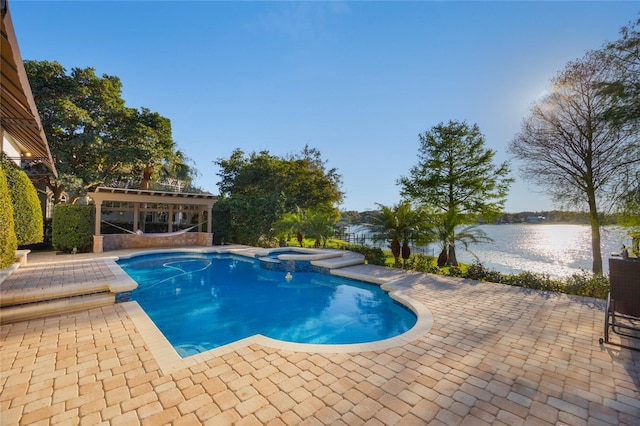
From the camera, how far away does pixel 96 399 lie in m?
2.71

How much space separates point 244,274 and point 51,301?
5.75 metres

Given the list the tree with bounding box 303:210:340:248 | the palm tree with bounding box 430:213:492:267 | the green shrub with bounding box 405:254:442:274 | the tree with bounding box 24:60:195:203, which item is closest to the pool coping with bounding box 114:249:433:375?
the green shrub with bounding box 405:254:442:274

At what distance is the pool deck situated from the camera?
8.35 ft

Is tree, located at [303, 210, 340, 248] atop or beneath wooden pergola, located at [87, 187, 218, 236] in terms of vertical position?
beneath

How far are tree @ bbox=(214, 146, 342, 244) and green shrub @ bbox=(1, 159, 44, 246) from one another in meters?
9.33

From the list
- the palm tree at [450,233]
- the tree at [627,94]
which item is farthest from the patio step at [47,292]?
the tree at [627,94]

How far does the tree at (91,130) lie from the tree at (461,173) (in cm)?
1657

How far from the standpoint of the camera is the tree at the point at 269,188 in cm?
1714

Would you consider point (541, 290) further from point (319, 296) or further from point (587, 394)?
point (319, 296)

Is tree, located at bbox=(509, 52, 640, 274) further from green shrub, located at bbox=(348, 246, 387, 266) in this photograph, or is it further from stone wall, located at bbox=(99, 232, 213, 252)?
stone wall, located at bbox=(99, 232, 213, 252)

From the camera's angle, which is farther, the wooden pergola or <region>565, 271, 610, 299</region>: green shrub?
the wooden pergola

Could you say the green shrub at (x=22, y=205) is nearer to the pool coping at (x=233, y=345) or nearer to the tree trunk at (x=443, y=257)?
the pool coping at (x=233, y=345)

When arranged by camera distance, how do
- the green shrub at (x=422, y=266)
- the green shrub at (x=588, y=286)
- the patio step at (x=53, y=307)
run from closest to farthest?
the patio step at (x=53, y=307), the green shrub at (x=588, y=286), the green shrub at (x=422, y=266)

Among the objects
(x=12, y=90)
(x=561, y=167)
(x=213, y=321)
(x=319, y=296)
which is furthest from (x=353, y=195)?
(x=12, y=90)
